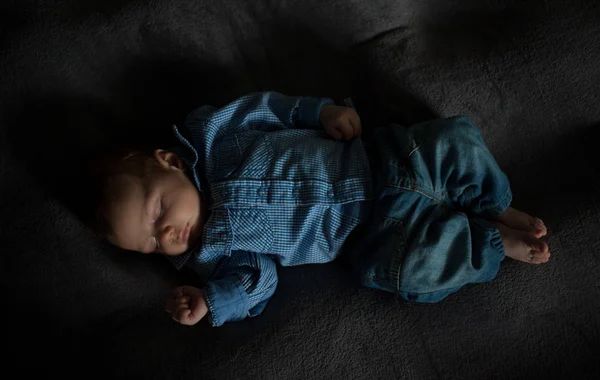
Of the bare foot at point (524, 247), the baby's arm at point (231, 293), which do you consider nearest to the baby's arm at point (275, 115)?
the baby's arm at point (231, 293)

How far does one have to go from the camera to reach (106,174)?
1051 millimetres

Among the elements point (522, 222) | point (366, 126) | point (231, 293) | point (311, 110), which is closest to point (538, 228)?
point (522, 222)

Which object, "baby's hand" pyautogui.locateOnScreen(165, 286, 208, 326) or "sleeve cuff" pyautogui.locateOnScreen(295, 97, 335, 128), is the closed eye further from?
"sleeve cuff" pyautogui.locateOnScreen(295, 97, 335, 128)

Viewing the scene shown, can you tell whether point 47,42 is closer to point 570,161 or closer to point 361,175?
point 361,175

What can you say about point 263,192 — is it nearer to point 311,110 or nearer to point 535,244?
point 311,110

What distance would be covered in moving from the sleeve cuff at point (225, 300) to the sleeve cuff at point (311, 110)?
0.46 metres

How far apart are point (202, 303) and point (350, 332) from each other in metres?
0.38

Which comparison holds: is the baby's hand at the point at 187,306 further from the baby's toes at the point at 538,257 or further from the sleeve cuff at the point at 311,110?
the baby's toes at the point at 538,257

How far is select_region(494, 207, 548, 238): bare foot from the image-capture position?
1.06 meters

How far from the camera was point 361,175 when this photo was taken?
42.9 inches

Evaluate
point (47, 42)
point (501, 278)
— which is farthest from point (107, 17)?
point (501, 278)

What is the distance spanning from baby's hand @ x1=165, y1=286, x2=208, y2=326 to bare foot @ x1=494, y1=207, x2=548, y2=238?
2.51ft

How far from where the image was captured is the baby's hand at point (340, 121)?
44.5 inches

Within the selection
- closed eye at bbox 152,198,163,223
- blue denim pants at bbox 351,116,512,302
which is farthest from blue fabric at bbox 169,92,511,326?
closed eye at bbox 152,198,163,223
